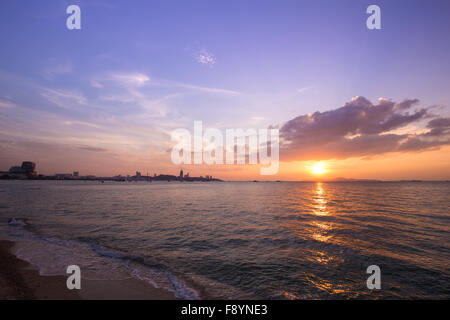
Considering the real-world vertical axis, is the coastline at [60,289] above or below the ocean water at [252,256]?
above

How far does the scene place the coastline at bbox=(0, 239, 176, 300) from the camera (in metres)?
7.56

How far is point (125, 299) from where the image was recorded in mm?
7691

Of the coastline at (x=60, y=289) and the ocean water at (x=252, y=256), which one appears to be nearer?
the coastline at (x=60, y=289)

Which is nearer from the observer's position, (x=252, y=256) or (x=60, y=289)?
(x=60, y=289)

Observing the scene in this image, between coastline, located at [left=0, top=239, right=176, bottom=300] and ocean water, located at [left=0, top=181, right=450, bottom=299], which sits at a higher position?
coastline, located at [left=0, top=239, right=176, bottom=300]

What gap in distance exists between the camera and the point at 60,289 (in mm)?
8109

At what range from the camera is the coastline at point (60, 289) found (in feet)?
24.8

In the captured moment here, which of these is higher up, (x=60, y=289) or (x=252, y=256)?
(x=60, y=289)

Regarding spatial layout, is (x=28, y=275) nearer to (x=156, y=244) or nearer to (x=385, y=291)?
(x=156, y=244)

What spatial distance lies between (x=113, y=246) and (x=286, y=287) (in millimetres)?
12697

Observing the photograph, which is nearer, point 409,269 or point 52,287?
point 52,287
